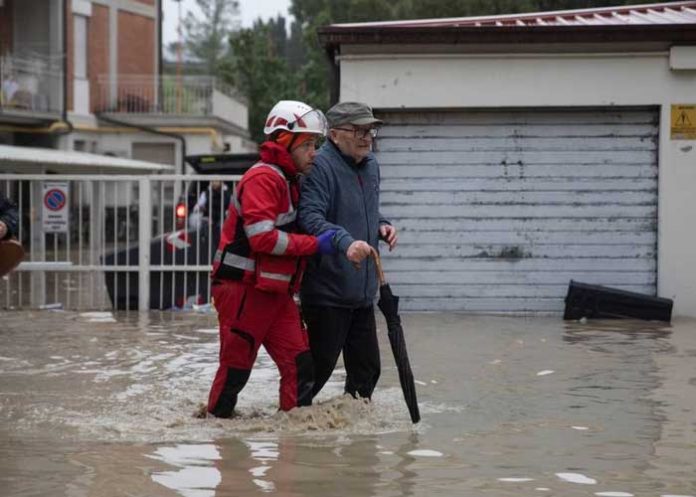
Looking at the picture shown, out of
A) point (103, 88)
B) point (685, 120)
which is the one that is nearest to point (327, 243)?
point (685, 120)

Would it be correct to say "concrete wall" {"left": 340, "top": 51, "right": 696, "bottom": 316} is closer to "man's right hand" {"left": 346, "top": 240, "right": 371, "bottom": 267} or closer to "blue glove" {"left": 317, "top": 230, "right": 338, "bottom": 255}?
"blue glove" {"left": 317, "top": 230, "right": 338, "bottom": 255}

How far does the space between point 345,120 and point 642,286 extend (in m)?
7.88

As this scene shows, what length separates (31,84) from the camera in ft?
127

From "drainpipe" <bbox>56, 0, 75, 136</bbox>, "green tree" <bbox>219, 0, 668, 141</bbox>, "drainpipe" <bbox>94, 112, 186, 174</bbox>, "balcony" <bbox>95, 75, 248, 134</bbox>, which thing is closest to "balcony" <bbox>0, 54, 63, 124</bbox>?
"drainpipe" <bbox>56, 0, 75, 136</bbox>

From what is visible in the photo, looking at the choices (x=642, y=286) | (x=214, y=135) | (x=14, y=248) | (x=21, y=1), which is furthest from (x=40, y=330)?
(x=214, y=135)

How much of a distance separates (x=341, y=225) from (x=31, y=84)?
3214 centimetres

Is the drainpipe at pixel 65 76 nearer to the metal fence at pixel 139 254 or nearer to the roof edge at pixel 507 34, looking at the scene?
the metal fence at pixel 139 254

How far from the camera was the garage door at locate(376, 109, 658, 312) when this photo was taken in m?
15.2

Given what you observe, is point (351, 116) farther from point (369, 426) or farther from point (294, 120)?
point (369, 426)

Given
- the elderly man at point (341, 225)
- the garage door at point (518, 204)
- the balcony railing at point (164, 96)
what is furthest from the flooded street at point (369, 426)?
the balcony railing at point (164, 96)

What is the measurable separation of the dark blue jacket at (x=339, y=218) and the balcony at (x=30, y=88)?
96.6 feet

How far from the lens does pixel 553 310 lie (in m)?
15.2

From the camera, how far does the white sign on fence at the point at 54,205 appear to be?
51.6ft

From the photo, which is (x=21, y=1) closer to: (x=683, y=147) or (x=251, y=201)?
(x=683, y=147)
